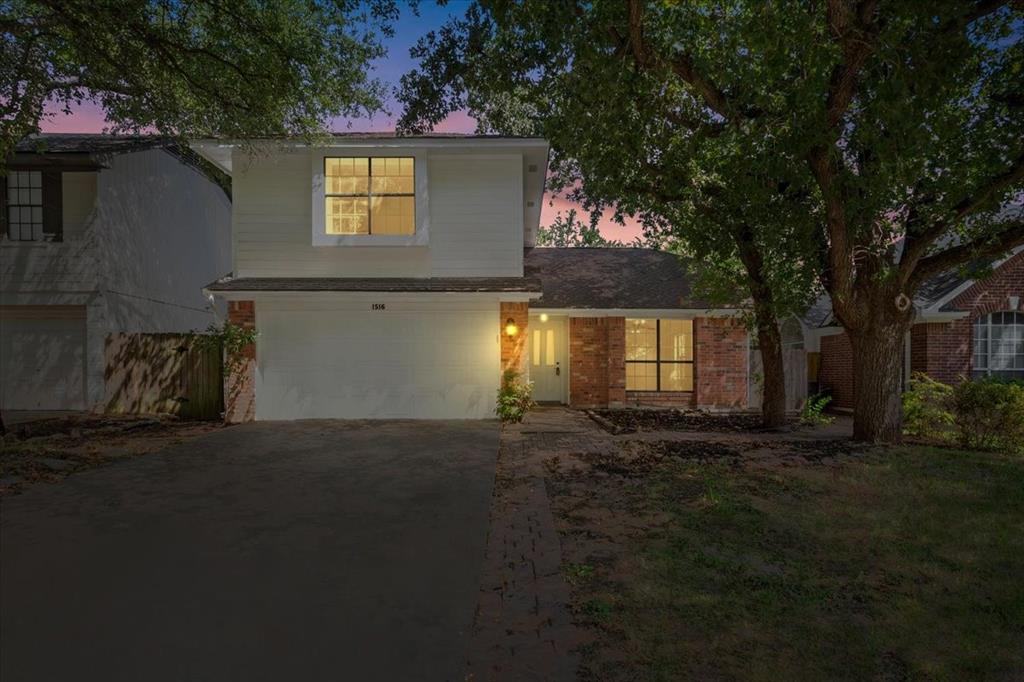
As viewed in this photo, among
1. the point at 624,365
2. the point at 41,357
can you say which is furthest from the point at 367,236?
the point at 41,357

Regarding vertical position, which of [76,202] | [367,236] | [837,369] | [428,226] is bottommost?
[837,369]

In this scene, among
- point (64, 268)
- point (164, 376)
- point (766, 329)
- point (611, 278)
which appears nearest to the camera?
point (766, 329)

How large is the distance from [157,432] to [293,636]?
10070 millimetres

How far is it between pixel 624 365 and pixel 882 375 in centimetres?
766

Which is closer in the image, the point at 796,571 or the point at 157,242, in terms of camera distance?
the point at 796,571

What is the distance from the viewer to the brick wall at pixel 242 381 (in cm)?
1280

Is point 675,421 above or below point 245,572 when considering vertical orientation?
below

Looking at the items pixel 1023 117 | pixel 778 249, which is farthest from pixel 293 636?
pixel 1023 117

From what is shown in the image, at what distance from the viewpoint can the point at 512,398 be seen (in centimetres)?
1280

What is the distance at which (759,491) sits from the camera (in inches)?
270

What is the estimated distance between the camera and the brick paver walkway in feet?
10.3

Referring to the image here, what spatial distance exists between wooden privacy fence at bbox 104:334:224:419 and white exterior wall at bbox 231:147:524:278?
250 cm

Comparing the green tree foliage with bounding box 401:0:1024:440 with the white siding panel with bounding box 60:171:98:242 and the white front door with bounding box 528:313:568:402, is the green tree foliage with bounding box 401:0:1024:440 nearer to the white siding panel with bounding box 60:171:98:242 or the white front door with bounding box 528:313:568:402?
the white front door with bounding box 528:313:568:402

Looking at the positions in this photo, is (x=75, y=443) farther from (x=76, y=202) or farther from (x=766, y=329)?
(x=766, y=329)
